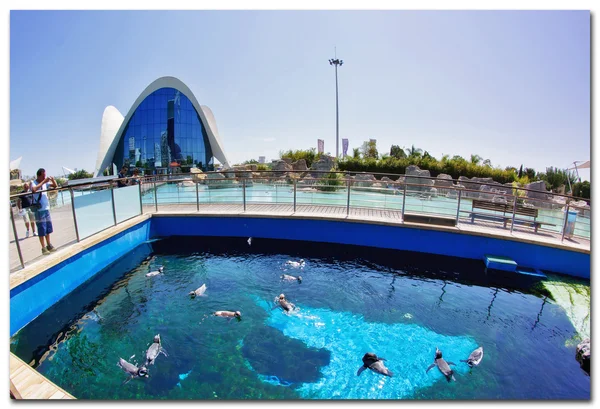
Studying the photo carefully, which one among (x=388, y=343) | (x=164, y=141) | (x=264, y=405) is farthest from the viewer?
(x=164, y=141)

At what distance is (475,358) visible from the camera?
12.9ft

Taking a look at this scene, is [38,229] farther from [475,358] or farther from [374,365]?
[475,358]

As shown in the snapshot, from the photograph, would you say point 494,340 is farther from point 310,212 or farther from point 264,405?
point 310,212

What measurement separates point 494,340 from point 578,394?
1044mm

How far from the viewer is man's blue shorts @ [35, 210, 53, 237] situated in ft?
17.1

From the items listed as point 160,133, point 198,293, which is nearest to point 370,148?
point 160,133

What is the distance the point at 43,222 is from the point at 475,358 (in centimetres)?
736

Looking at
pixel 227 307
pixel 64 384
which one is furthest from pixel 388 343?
pixel 64 384

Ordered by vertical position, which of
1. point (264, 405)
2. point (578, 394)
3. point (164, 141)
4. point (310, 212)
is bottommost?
point (578, 394)

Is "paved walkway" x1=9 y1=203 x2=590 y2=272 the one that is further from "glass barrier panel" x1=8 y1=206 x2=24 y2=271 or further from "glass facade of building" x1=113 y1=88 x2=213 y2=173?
"glass facade of building" x1=113 y1=88 x2=213 y2=173

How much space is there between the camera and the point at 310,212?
9.25 meters

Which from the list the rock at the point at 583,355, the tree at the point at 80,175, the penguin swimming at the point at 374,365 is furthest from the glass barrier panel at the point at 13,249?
the tree at the point at 80,175

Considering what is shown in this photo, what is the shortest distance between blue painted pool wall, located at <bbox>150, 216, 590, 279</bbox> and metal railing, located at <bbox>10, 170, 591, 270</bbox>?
1.84 ft

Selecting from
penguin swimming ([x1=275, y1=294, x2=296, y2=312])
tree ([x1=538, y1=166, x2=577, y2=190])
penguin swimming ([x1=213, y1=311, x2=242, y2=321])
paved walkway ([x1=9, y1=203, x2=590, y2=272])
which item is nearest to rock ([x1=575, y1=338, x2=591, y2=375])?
paved walkway ([x1=9, y1=203, x2=590, y2=272])
